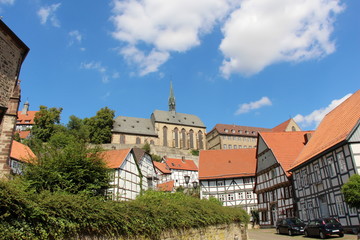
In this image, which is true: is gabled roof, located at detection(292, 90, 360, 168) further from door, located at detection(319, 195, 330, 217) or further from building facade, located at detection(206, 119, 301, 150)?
building facade, located at detection(206, 119, 301, 150)

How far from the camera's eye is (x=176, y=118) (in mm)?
94438

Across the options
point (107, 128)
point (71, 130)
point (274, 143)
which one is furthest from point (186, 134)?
point (274, 143)

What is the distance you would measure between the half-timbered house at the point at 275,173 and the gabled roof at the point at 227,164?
13.2ft

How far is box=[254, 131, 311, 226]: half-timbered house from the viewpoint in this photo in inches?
1118

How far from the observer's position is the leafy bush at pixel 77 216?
5910 millimetres

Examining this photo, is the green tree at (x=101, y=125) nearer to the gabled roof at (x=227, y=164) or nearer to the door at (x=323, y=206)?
the gabled roof at (x=227, y=164)

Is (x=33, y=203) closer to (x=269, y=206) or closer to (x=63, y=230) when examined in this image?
(x=63, y=230)

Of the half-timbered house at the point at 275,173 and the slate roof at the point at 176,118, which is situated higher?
the slate roof at the point at 176,118

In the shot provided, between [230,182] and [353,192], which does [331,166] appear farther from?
[230,182]

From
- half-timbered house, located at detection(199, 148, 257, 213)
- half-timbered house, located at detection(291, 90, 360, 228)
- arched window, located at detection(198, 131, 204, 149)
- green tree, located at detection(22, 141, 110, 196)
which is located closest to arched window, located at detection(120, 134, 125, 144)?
arched window, located at detection(198, 131, 204, 149)

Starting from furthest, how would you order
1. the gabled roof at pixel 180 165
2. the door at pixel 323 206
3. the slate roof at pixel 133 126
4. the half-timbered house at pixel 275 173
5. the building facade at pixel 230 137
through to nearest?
the building facade at pixel 230 137, the slate roof at pixel 133 126, the gabled roof at pixel 180 165, the half-timbered house at pixel 275 173, the door at pixel 323 206

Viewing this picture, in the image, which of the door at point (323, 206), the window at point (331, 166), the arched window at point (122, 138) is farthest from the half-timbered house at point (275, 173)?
the arched window at point (122, 138)

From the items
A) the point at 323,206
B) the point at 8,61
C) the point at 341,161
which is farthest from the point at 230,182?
the point at 8,61

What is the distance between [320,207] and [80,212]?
20.7 meters
